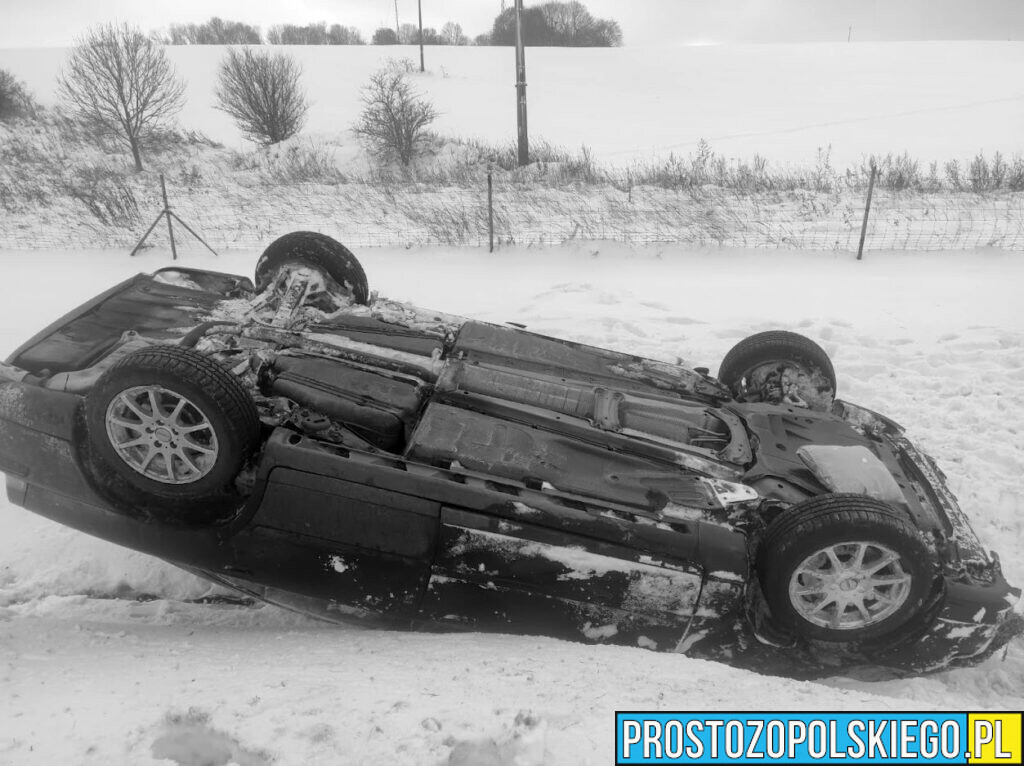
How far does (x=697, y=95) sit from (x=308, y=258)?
3033cm

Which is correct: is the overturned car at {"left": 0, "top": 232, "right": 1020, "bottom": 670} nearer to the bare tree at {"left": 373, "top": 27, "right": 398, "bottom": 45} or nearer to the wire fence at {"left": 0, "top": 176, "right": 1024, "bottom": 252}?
the wire fence at {"left": 0, "top": 176, "right": 1024, "bottom": 252}

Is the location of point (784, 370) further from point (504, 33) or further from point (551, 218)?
point (504, 33)

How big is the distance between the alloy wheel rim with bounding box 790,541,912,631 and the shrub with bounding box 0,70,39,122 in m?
26.5

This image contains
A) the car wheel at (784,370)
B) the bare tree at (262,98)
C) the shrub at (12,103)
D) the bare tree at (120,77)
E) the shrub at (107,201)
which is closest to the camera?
the car wheel at (784,370)

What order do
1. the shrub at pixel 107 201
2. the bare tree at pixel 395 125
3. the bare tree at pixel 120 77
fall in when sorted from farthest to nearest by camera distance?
1. the bare tree at pixel 395 125
2. the bare tree at pixel 120 77
3. the shrub at pixel 107 201

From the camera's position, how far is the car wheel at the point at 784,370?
4516mm

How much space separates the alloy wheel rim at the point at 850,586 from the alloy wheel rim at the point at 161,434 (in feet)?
8.67

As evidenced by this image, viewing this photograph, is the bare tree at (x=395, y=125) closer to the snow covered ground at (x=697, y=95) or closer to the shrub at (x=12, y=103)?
the snow covered ground at (x=697, y=95)

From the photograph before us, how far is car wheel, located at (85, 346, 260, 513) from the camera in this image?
9.68 ft

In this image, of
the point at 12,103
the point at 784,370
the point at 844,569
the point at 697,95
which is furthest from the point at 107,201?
the point at 697,95

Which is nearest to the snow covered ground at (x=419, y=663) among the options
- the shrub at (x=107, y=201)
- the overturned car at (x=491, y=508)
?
the overturned car at (x=491, y=508)

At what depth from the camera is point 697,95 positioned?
31047 mm

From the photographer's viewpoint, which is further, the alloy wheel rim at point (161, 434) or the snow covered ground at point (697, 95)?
the snow covered ground at point (697, 95)

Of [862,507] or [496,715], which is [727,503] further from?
[496,715]
